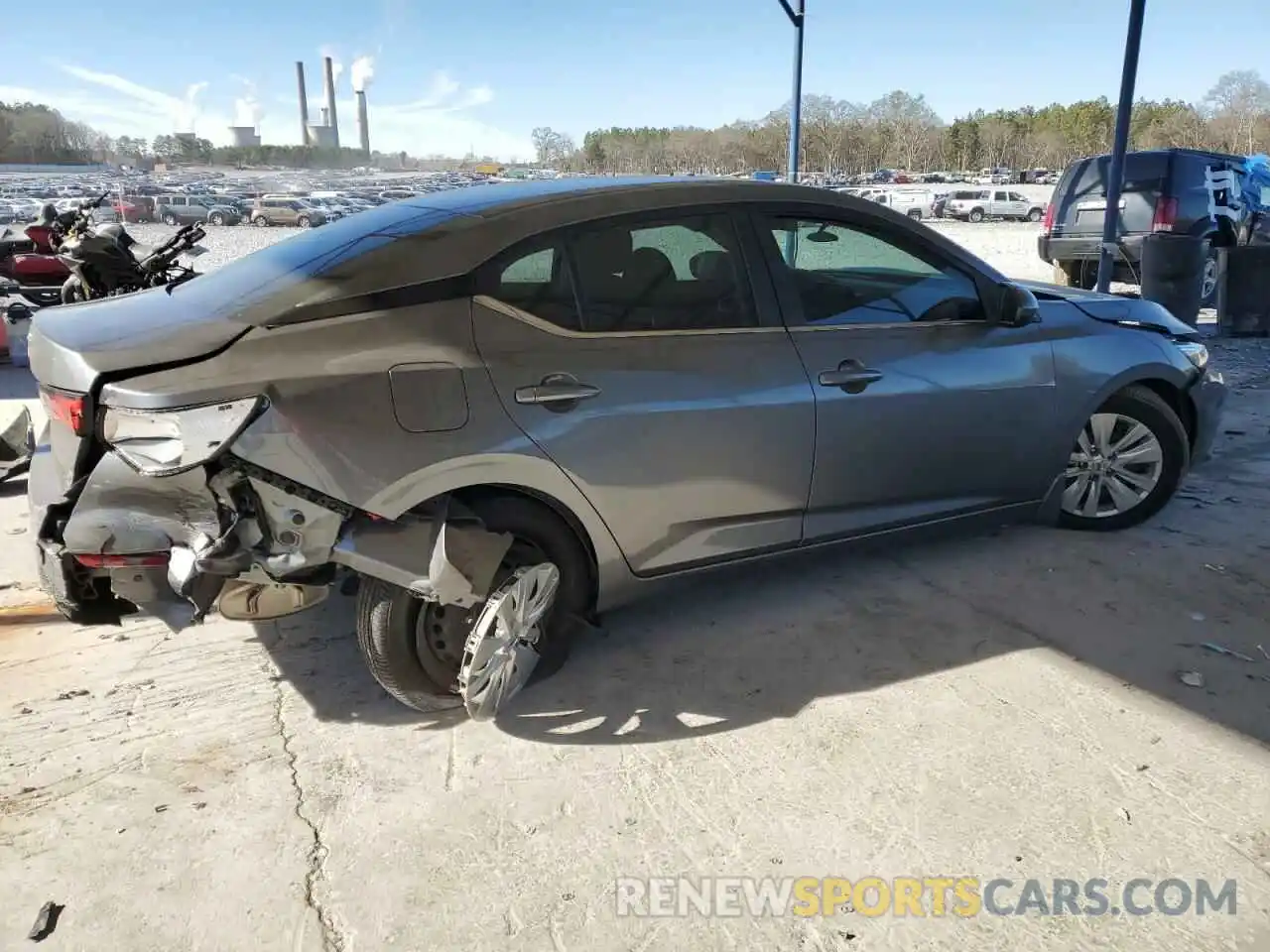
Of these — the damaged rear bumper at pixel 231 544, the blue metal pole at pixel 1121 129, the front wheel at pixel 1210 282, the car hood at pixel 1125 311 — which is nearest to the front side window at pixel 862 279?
the car hood at pixel 1125 311

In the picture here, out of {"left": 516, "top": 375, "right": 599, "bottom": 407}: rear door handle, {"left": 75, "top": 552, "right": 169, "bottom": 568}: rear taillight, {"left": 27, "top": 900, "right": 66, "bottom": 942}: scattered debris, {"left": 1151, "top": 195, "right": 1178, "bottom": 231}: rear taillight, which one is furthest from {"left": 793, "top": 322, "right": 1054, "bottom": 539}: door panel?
{"left": 1151, "top": 195, "right": 1178, "bottom": 231}: rear taillight

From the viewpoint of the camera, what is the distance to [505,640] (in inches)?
112

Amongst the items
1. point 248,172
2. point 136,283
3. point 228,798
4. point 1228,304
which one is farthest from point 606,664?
point 248,172

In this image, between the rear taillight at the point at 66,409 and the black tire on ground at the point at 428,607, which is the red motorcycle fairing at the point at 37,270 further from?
the black tire on ground at the point at 428,607

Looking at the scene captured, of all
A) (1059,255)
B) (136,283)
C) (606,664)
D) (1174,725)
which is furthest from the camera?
(1059,255)

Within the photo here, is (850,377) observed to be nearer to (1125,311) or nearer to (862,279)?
(862,279)

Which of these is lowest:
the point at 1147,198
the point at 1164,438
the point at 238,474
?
the point at 1164,438

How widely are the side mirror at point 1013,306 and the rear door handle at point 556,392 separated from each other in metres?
1.94

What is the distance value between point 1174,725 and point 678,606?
1.79 m

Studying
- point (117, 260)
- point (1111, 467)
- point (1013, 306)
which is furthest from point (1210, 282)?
point (117, 260)

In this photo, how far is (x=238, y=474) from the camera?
247 cm

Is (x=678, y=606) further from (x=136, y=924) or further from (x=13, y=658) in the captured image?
(x=13, y=658)

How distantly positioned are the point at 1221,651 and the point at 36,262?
35.6 feet

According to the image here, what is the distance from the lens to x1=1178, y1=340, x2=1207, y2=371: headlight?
452 centimetres
